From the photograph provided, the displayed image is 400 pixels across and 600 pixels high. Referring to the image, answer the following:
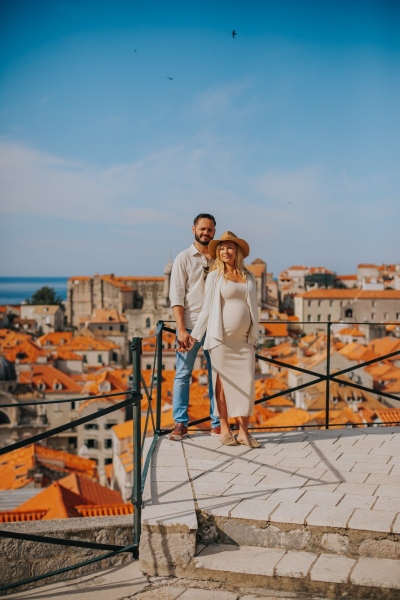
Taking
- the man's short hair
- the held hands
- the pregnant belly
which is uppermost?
the man's short hair

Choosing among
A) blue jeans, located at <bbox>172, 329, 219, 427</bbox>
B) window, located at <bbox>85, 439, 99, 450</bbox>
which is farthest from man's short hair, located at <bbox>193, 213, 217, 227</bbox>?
window, located at <bbox>85, 439, 99, 450</bbox>

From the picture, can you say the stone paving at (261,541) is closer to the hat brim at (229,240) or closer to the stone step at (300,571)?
the stone step at (300,571)

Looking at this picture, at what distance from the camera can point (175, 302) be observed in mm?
4613

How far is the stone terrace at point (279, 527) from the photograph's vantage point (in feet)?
9.33

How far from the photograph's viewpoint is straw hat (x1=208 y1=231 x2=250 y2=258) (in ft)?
14.3

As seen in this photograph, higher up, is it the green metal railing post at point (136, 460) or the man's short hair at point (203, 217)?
the man's short hair at point (203, 217)

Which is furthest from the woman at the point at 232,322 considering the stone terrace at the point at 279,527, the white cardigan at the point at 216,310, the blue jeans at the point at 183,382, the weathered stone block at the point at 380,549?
the weathered stone block at the point at 380,549

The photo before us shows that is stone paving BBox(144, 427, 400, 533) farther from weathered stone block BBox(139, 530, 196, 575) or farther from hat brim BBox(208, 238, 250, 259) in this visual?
hat brim BBox(208, 238, 250, 259)

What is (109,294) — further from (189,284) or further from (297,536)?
(297,536)

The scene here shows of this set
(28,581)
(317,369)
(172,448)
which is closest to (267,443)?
(172,448)

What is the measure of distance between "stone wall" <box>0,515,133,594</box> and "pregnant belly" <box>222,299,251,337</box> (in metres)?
1.59

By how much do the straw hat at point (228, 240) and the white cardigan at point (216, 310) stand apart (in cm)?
17

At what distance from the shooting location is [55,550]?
3133mm

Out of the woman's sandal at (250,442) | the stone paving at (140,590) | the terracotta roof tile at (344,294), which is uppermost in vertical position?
the terracotta roof tile at (344,294)
